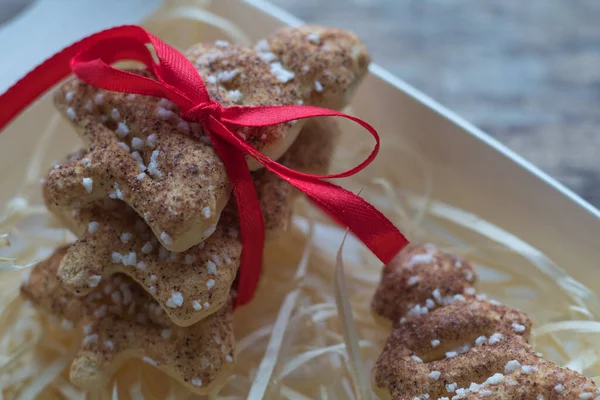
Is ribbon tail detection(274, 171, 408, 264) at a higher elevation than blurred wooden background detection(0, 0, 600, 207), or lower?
higher

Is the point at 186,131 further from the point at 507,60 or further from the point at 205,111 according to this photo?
the point at 507,60

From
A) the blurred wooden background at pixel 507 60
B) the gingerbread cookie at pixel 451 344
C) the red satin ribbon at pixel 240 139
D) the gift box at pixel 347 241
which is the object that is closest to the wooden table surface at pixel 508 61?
the blurred wooden background at pixel 507 60

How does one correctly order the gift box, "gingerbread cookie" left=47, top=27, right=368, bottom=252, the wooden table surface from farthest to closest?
the wooden table surface → the gift box → "gingerbread cookie" left=47, top=27, right=368, bottom=252

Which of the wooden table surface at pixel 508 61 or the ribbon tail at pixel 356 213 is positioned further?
the wooden table surface at pixel 508 61

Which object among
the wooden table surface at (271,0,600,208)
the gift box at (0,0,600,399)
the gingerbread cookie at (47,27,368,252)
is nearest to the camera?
the gingerbread cookie at (47,27,368,252)

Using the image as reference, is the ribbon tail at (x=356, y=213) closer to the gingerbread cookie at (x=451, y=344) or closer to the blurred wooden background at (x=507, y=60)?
the gingerbread cookie at (x=451, y=344)

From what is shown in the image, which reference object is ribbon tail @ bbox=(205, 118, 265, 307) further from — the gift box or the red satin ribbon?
the gift box

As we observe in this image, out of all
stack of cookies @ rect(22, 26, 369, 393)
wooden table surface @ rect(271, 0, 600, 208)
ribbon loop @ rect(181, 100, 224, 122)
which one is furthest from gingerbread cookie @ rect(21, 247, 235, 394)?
wooden table surface @ rect(271, 0, 600, 208)
